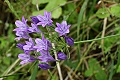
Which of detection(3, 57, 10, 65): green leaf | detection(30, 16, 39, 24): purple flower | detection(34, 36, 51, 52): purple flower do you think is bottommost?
detection(3, 57, 10, 65): green leaf

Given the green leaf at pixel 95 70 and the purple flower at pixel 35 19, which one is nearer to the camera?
the purple flower at pixel 35 19

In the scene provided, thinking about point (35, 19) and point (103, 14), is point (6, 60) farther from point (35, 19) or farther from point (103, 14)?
point (35, 19)

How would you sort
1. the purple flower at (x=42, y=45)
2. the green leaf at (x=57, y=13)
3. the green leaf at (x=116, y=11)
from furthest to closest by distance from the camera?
1. the green leaf at (x=57, y=13)
2. the green leaf at (x=116, y=11)
3. the purple flower at (x=42, y=45)

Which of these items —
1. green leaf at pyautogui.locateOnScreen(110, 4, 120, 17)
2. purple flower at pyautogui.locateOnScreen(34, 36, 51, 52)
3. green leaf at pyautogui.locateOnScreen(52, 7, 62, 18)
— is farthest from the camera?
green leaf at pyautogui.locateOnScreen(52, 7, 62, 18)

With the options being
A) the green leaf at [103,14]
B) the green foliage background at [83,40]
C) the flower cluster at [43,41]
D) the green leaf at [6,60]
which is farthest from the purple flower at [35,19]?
the green leaf at [6,60]

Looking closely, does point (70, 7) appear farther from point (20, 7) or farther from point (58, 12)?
point (20, 7)

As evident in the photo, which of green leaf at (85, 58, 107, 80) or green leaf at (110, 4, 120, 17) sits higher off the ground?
green leaf at (110, 4, 120, 17)

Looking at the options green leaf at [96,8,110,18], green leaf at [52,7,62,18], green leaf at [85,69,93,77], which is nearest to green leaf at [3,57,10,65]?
green leaf at [52,7,62,18]

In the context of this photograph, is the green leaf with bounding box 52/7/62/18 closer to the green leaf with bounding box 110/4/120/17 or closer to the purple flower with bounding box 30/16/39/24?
the green leaf with bounding box 110/4/120/17

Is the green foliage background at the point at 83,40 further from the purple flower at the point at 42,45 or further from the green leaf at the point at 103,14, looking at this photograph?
the purple flower at the point at 42,45

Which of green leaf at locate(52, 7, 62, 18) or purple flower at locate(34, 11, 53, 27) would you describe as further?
green leaf at locate(52, 7, 62, 18)

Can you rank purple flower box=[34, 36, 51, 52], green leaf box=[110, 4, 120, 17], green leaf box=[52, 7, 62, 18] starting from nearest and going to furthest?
purple flower box=[34, 36, 51, 52] → green leaf box=[110, 4, 120, 17] → green leaf box=[52, 7, 62, 18]
